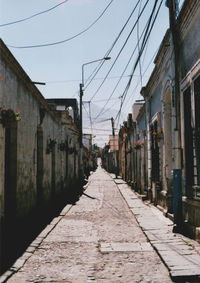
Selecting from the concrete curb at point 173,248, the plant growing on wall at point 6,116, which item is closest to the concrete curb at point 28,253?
the concrete curb at point 173,248

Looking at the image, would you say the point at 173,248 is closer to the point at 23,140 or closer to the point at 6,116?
the point at 6,116

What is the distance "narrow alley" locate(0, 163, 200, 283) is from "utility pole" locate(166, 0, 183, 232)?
50 centimetres

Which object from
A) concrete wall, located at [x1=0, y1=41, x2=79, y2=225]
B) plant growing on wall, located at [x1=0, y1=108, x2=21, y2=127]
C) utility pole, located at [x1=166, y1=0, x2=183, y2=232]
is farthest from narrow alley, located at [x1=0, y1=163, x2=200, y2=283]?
plant growing on wall, located at [x1=0, y1=108, x2=21, y2=127]

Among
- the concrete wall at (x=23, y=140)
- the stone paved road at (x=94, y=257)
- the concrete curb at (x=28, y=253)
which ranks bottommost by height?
the stone paved road at (x=94, y=257)

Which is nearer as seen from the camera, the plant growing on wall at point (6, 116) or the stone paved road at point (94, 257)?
the stone paved road at point (94, 257)

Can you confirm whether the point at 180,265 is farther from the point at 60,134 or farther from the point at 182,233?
the point at 60,134

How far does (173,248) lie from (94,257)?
1501 millimetres

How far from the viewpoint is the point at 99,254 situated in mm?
6227

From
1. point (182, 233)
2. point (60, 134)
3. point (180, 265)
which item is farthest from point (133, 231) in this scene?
point (60, 134)

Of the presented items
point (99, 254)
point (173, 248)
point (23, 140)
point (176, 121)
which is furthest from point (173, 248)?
point (23, 140)

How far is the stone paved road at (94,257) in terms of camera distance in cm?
494

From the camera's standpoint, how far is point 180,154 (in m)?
8.12

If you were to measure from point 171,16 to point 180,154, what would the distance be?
3322 millimetres

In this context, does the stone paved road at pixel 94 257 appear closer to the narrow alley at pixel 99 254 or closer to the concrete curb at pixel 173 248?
the narrow alley at pixel 99 254
